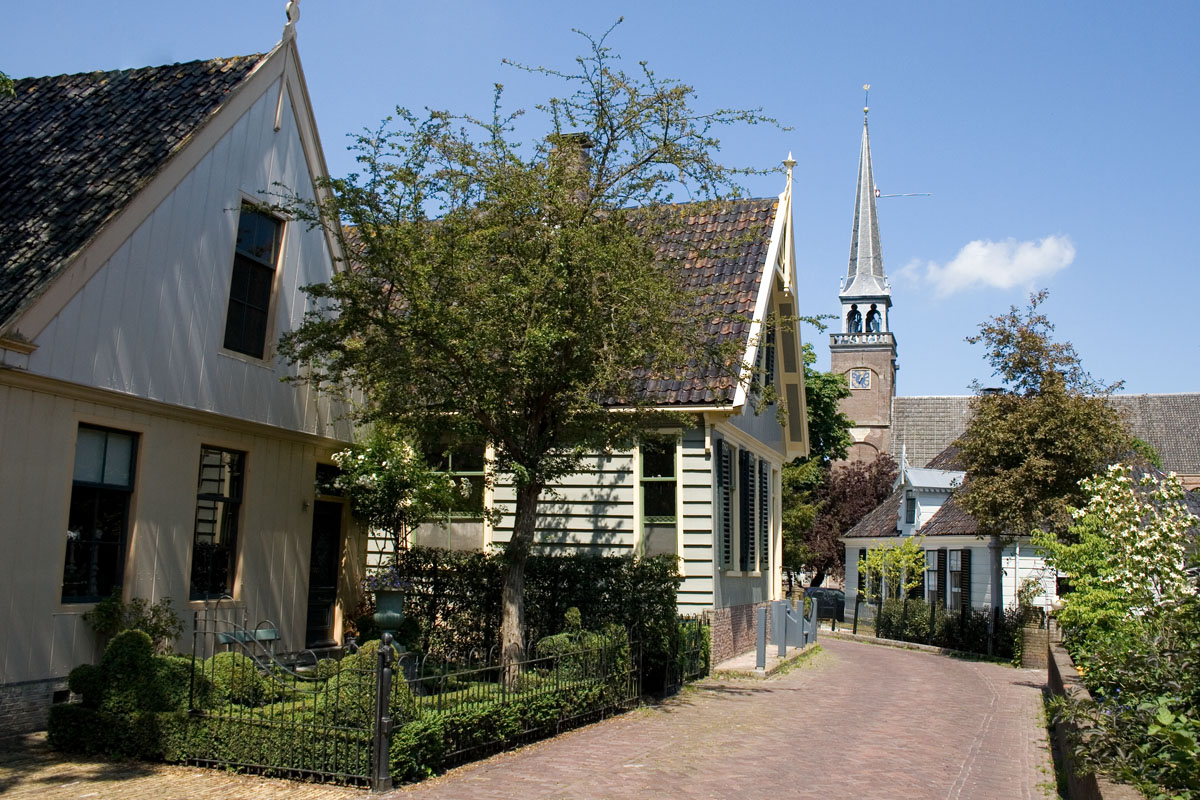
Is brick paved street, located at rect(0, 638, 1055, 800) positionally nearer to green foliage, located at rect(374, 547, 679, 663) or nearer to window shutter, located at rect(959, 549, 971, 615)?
green foliage, located at rect(374, 547, 679, 663)

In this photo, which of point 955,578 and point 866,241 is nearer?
point 955,578

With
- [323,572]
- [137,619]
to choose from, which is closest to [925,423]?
[323,572]

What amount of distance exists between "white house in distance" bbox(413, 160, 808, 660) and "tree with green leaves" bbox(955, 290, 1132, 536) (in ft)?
18.6

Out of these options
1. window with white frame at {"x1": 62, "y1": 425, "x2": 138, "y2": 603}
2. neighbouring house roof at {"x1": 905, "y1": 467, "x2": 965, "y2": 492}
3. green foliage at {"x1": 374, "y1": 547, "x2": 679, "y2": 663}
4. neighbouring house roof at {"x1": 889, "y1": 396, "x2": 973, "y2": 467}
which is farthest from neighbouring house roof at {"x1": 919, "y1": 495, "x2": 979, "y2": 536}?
neighbouring house roof at {"x1": 889, "y1": 396, "x2": 973, "y2": 467}

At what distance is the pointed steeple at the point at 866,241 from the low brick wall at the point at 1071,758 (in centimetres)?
6268

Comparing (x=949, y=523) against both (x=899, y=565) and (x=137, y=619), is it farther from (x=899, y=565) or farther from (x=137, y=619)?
(x=137, y=619)

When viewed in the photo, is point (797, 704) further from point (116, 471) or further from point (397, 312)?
point (116, 471)

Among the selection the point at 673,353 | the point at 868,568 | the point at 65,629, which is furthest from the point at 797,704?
the point at 868,568

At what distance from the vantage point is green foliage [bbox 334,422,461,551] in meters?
14.1

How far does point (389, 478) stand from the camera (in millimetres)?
14180

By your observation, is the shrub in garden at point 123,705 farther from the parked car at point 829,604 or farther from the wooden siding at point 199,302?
the parked car at point 829,604

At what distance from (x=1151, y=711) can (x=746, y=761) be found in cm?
404

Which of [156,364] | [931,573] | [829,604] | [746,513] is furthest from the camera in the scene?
[829,604]

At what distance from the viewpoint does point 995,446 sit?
21.7 meters
